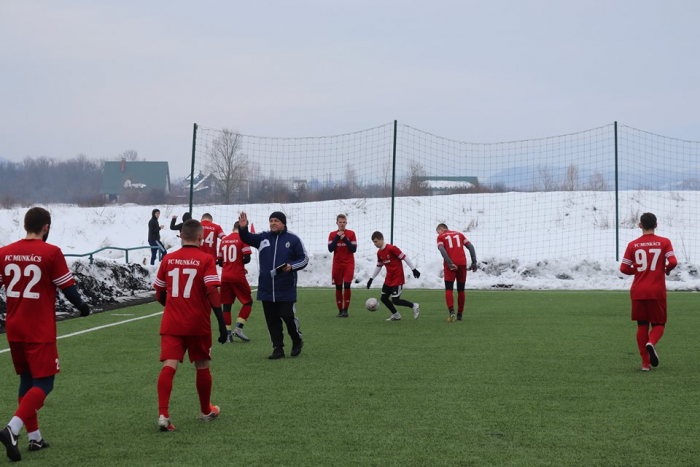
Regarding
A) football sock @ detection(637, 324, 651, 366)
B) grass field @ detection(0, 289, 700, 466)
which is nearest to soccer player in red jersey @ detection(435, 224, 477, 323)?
grass field @ detection(0, 289, 700, 466)

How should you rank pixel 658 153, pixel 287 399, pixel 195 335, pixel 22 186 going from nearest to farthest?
pixel 195 335 → pixel 287 399 → pixel 658 153 → pixel 22 186

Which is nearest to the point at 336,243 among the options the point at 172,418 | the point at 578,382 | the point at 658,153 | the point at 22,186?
the point at 578,382

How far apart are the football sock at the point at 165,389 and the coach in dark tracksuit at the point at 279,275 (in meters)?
3.84

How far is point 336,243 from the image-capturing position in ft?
51.2

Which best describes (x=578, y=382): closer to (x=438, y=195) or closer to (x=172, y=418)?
(x=172, y=418)

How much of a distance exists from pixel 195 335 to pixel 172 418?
31.4 inches

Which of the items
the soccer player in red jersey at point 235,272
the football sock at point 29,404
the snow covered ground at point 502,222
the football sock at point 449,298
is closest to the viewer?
the football sock at point 29,404

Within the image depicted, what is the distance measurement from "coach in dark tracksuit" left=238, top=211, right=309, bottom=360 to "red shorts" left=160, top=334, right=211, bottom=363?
3.63 metres

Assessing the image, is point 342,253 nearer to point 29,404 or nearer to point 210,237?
point 210,237

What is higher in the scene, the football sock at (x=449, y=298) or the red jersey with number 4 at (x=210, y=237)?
the red jersey with number 4 at (x=210, y=237)

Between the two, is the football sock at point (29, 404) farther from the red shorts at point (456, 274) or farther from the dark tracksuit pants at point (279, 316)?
the red shorts at point (456, 274)

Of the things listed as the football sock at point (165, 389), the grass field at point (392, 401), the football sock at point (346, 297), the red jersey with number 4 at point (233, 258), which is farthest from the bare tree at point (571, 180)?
the football sock at point (165, 389)

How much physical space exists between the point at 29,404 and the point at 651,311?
6738mm

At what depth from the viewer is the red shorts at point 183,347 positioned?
21.9ft
